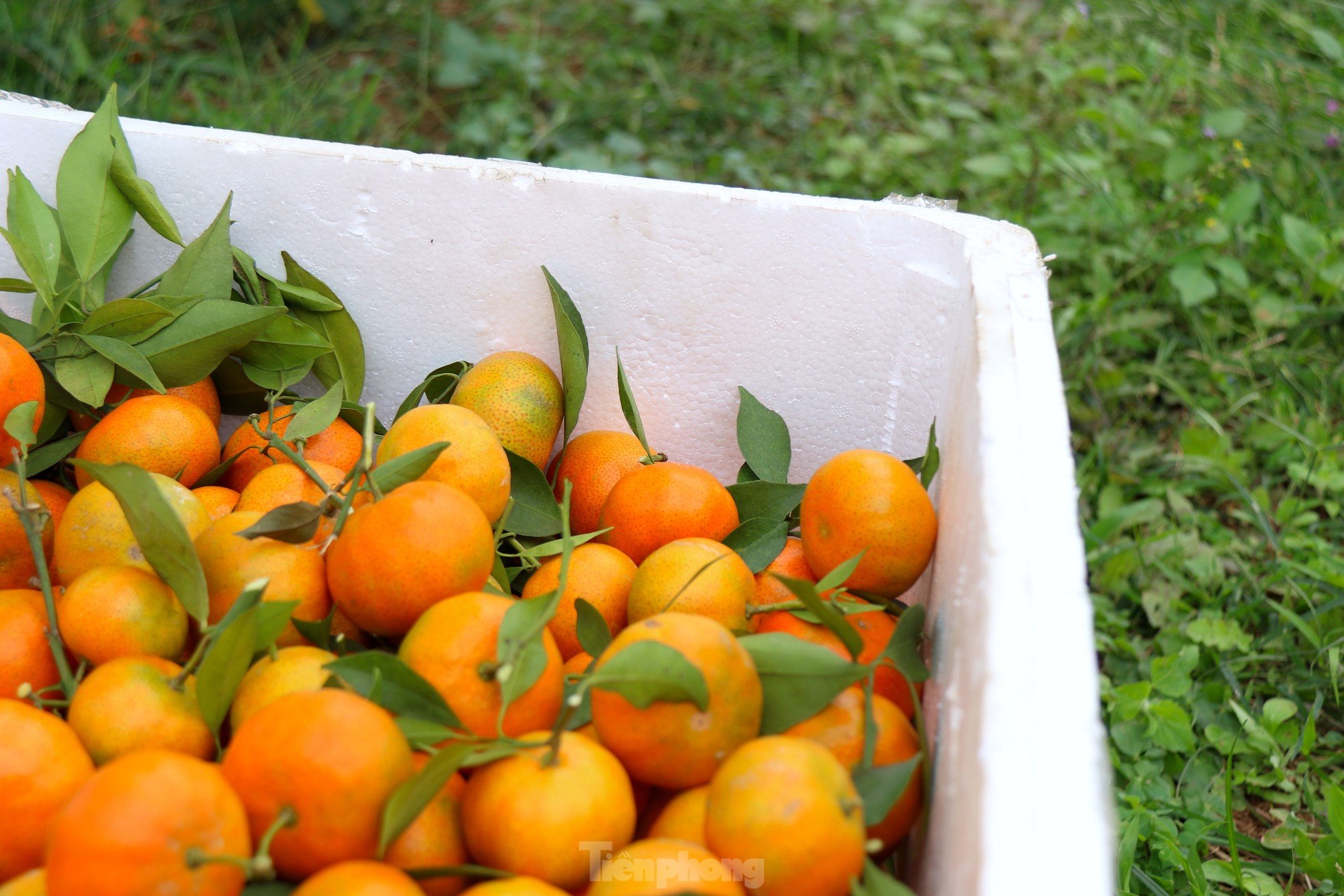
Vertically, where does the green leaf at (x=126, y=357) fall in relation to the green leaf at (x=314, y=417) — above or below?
above

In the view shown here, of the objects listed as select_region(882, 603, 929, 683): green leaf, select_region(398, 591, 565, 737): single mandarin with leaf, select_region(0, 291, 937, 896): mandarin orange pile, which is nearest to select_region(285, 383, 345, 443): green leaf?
select_region(0, 291, 937, 896): mandarin orange pile

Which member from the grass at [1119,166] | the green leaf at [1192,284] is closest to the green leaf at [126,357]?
the grass at [1119,166]

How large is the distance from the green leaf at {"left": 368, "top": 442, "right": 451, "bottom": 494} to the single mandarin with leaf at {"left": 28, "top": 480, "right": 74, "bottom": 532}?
1.11 feet

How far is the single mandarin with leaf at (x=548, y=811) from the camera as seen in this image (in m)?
0.66

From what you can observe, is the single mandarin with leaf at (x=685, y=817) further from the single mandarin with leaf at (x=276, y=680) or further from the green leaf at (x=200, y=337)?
the green leaf at (x=200, y=337)

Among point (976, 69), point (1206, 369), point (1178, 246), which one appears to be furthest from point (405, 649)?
point (976, 69)

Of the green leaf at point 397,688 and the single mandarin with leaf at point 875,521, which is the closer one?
the green leaf at point 397,688

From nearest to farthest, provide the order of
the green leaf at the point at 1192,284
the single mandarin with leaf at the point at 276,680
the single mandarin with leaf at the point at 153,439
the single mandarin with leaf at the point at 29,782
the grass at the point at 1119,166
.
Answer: the single mandarin with leaf at the point at 29,782, the single mandarin with leaf at the point at 276,680, the single mandarin with leaf at the point at 153,439, the grass at the point at 1119,166, the green leaf at the point at 1192,284

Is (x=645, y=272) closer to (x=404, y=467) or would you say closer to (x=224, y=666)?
(x=404, y=467)

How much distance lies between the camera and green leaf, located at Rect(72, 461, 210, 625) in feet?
2.62

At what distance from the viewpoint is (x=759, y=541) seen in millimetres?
1026

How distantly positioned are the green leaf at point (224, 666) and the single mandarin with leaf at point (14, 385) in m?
0.30

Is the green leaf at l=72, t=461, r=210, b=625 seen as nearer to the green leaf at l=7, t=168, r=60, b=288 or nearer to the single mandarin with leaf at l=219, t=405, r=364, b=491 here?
the single mandarin with leaf at l=219, t=405, r=364, b=491

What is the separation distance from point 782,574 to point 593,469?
0.83 ft
